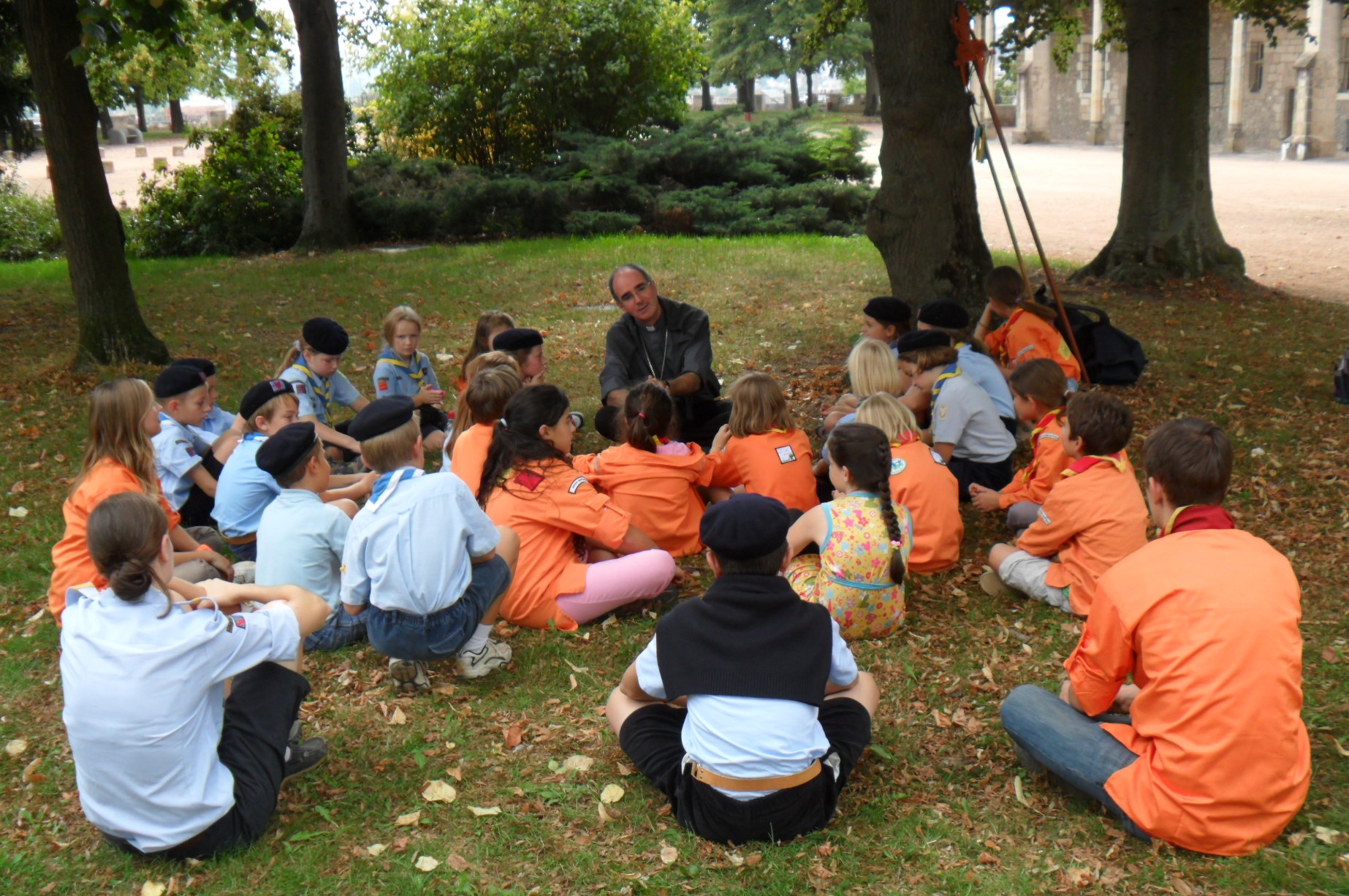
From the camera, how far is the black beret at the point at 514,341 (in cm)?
654

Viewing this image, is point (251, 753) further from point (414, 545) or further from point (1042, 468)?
point (1042, 468)

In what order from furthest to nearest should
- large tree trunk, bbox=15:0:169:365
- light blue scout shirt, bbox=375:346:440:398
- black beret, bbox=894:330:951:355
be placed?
1. large tree trunk, bbox=15:0:169:365
2. light blue scout shirt, bbox=375:346:440:398
3. black beret, bbox=894:330:951:355

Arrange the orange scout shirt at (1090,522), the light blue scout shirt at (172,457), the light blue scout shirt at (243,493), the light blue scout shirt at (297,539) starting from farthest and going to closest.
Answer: the light blue scout shirt at (172,457) < the light blue scout shirt at (243,493) < the orange scout shirt at (1090,522) < the light blue scout shirt at (297,539)

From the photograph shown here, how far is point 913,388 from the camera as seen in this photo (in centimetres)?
620

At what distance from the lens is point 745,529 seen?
3176 millimetres

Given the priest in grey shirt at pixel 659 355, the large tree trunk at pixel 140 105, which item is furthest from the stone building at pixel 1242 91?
the large tree trunk at pixel 140 105

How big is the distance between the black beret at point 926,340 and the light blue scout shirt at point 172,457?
12.7ft

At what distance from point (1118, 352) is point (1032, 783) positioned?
4656 millimetres

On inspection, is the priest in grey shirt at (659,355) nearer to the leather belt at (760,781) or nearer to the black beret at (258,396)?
the black beret at (258,396)

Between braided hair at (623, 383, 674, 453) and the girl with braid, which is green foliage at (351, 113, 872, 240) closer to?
braided hair at (623, 383, 674, 453)

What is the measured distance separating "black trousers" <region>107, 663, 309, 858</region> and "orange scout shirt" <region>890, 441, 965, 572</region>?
283 centimetres

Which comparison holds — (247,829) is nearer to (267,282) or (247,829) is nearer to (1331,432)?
(1331,432)

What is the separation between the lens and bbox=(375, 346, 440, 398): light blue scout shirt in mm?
6906

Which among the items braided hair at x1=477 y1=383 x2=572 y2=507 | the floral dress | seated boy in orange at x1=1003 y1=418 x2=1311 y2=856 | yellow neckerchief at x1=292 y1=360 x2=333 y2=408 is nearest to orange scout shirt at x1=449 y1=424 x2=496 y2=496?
braided hair at x1=477 y1=383 x2=572 y2=507
